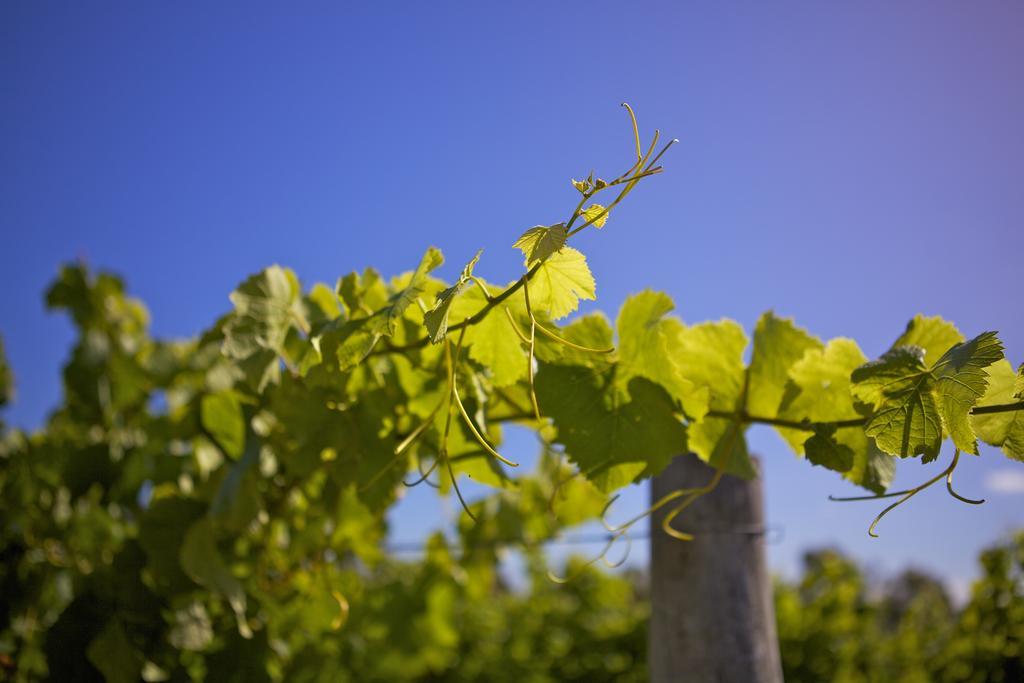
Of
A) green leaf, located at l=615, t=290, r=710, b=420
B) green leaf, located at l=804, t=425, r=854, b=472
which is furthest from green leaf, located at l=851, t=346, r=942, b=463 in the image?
green leaf, located at l=615, t=290, r=710, b=420

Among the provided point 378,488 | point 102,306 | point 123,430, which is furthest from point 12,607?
point 378,488

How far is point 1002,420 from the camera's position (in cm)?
81

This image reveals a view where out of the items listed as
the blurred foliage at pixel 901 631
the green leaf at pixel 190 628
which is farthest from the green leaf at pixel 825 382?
the blurred foliage at pixel 901 631

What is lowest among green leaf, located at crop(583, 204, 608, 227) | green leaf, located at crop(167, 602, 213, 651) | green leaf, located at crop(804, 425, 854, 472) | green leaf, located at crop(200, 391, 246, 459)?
green leaf, located at crop(167, 602, 213, 651)

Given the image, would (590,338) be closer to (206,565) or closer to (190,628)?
(206,565)

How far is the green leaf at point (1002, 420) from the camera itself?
795 millimetres

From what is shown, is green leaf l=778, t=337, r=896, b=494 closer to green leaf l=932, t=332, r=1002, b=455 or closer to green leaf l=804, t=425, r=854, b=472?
green leaf l=804, t=425, r=854, b=472

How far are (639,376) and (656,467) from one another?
132mm

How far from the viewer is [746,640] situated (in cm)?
132

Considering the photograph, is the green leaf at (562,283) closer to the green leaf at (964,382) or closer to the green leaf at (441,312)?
the green leaf at (441,312)

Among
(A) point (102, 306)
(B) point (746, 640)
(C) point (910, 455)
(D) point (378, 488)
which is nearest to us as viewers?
(C) point (910, 455)

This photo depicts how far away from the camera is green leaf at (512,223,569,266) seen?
2.18 feet

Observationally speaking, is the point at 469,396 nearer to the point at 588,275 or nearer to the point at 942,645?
the point at 588,275

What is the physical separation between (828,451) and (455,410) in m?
0.53
